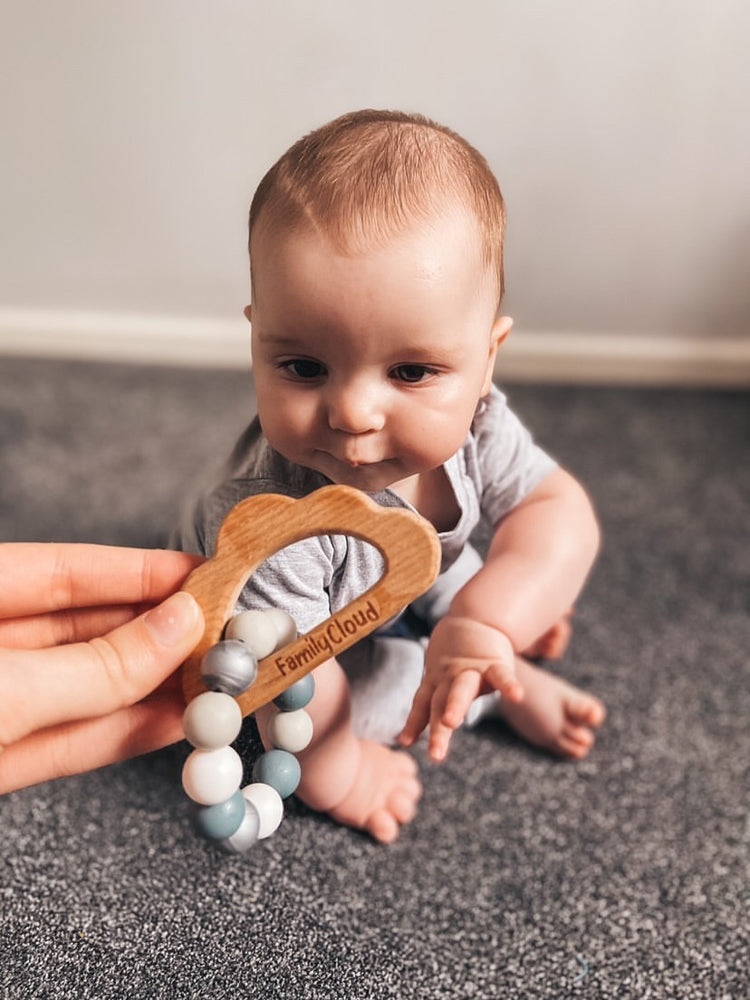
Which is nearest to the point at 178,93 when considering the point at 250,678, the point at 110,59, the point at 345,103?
the point at 110,59

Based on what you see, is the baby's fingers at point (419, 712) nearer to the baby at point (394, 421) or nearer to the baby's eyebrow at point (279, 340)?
the baby at point (394, 421)

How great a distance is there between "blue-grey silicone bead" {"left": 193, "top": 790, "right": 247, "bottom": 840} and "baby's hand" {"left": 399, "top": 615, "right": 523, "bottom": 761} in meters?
0.09

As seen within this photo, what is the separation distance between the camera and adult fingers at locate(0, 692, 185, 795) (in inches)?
19.0

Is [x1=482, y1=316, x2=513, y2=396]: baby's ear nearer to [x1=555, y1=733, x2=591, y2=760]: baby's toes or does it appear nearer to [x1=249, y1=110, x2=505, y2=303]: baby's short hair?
[x1=249, y1=110, x2=505, y2=303]: baby's short hair

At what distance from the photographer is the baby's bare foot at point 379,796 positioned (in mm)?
592

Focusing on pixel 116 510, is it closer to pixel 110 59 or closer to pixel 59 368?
pixel 59 368

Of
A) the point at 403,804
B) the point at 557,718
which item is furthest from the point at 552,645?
the point at 403,804

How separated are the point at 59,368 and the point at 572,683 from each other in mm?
572

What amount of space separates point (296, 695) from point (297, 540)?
0.07 m

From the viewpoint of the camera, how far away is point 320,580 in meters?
0.45

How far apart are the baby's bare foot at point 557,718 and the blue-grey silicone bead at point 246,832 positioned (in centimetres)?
26

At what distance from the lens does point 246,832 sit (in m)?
0.44

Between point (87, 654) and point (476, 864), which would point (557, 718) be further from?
point (87, 654)

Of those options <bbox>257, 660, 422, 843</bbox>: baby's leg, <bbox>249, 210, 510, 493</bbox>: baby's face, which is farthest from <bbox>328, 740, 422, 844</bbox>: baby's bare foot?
<bbox>249, 210, 510, 493</bbox>: baby's face
